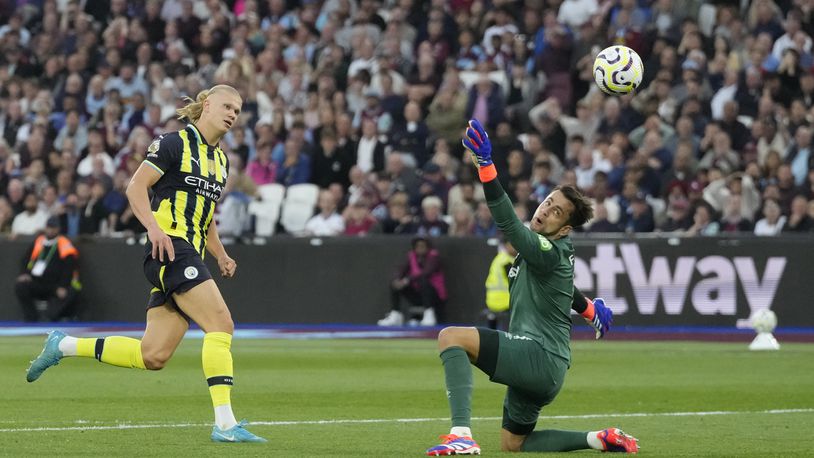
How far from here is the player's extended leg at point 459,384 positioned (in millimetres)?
8594

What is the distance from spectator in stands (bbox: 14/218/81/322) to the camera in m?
25.6

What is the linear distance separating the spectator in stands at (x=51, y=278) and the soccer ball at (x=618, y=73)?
14.8m

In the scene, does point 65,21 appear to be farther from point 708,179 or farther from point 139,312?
point 708,179

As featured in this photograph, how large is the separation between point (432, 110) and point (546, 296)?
674 inches

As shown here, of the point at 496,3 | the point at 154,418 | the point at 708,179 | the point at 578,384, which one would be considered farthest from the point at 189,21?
the point at 154,418

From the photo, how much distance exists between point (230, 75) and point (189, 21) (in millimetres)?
3011

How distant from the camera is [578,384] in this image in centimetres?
1495

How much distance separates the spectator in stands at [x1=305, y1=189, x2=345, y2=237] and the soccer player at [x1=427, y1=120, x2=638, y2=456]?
52.6 ft

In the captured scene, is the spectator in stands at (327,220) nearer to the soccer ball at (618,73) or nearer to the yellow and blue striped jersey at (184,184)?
the soccer ball at (618,73)

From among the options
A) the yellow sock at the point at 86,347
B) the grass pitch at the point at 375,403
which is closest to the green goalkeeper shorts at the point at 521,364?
the grass pitch at the point at 375,403

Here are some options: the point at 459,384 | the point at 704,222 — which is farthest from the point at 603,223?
the point at 459,384

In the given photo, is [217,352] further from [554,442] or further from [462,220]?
[462,220]

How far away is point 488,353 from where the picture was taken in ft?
28.9

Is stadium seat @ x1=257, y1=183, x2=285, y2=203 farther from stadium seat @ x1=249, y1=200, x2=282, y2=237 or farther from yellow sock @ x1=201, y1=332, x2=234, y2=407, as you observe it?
yellow sock @ x1=201, y1=332, x2=234, y2=407
